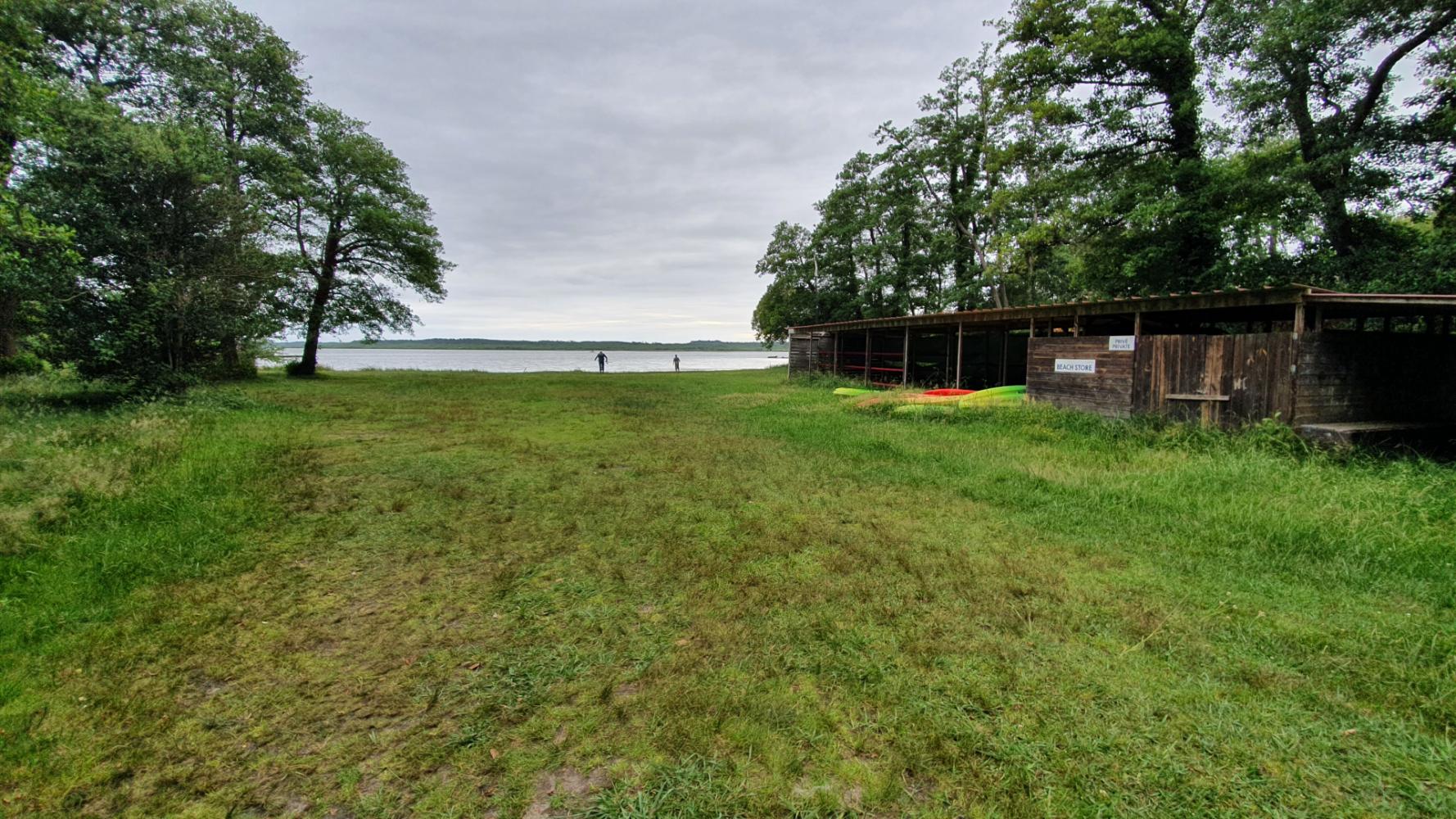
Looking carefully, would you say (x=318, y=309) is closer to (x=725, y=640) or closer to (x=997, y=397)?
(x=997, y=397)

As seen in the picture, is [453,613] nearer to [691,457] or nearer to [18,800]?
[18,800]

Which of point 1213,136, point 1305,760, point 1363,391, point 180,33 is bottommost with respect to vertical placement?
point 1305,760

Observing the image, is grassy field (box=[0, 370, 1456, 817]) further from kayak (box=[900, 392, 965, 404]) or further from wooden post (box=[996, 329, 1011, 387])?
wooden post (box=[996, 329, 1011, 387])

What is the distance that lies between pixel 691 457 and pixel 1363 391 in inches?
380

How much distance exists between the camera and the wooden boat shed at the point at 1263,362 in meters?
7.45

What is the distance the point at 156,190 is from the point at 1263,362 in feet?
65.7

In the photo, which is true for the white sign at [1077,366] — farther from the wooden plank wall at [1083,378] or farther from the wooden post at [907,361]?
the wooden post at [907,361]

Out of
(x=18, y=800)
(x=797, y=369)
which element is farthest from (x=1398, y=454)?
(x=797, y=369)

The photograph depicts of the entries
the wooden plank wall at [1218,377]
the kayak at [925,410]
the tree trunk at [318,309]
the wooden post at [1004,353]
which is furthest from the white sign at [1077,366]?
the tree trunk at [318,309]

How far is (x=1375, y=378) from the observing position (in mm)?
7922

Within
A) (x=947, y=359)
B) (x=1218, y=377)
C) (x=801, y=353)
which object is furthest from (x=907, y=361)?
(x=801, y=353)

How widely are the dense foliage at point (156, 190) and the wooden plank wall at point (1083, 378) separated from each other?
1727cm

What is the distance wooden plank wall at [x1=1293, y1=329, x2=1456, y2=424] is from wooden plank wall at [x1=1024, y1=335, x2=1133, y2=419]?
233 cm

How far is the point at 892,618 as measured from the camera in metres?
3.35
